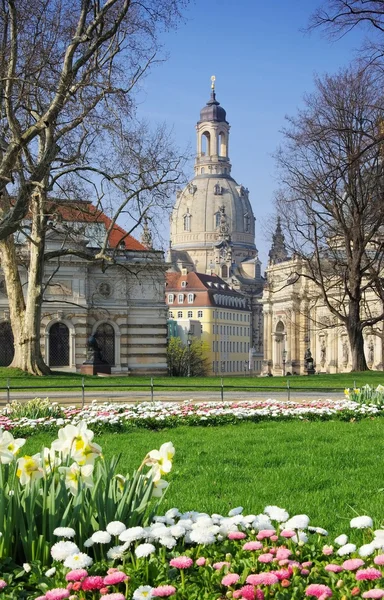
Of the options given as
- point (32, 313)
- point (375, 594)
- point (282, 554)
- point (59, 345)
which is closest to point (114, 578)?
point (282, 554)

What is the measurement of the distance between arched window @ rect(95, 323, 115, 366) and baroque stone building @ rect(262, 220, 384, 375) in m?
23.5

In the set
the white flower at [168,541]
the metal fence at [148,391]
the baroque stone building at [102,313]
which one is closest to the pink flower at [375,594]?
the white flower at [168,541]

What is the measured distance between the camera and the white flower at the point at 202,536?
5430 mm

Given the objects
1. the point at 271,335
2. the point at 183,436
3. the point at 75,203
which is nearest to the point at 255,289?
the point at 271,335

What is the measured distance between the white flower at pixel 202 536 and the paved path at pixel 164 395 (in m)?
16.7

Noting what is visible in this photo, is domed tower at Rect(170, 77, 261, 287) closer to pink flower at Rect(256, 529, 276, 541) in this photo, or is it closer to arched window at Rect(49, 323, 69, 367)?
arched window at Rect(49, 323, 69, 367)

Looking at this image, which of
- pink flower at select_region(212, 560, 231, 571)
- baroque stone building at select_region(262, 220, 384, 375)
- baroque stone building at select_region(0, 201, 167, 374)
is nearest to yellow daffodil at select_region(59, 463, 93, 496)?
pink flower at select_region(212, 560, 231, 571)

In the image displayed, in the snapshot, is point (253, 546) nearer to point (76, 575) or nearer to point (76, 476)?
point (76, 575)

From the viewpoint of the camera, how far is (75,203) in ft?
108

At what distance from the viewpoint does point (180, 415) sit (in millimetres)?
16203

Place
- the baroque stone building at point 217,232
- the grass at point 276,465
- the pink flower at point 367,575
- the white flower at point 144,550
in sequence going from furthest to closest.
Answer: the baroque stone building at point 217,232 → the grass at point 276,465 → the white flower at point 144,550 → the pink flower at point 367,575

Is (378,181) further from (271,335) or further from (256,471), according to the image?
(271,335)

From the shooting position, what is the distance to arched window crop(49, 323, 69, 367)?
1767 inches

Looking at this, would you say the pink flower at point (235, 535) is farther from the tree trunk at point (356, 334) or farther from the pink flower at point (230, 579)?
the tree trunk at point (356, 334)
